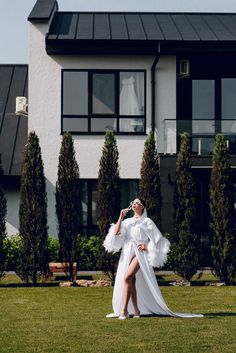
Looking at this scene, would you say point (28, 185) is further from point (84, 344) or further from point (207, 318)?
point (84, 344)

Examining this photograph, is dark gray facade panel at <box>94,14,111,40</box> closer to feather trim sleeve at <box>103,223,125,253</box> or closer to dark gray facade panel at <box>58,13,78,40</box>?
dark gray facade panel at <box>58,13,78,40</box>

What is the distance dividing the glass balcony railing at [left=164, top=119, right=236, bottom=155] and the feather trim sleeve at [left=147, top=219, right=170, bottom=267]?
9699mm

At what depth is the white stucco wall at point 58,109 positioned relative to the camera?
77.6ft

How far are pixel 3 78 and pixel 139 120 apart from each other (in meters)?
6.85

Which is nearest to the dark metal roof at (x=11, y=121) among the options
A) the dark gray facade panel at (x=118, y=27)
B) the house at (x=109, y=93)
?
the house at (x=109, y=93)

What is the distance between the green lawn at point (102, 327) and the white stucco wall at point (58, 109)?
729cm

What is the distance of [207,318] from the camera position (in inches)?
494

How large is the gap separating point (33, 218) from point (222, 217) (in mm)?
4636

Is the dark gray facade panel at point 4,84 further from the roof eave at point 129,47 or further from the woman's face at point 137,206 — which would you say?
the woman's face at point 137,206

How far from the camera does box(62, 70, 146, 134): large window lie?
937 inches

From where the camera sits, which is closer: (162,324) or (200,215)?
(162,324)

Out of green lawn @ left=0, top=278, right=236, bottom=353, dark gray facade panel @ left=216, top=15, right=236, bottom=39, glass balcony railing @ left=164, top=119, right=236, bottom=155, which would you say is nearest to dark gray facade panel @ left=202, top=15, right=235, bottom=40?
dark gray facade panel @ left=216, top=15, right=236, bottom=39

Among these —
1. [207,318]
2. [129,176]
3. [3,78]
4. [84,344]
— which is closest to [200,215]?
[129,176]

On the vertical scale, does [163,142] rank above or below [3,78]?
below
